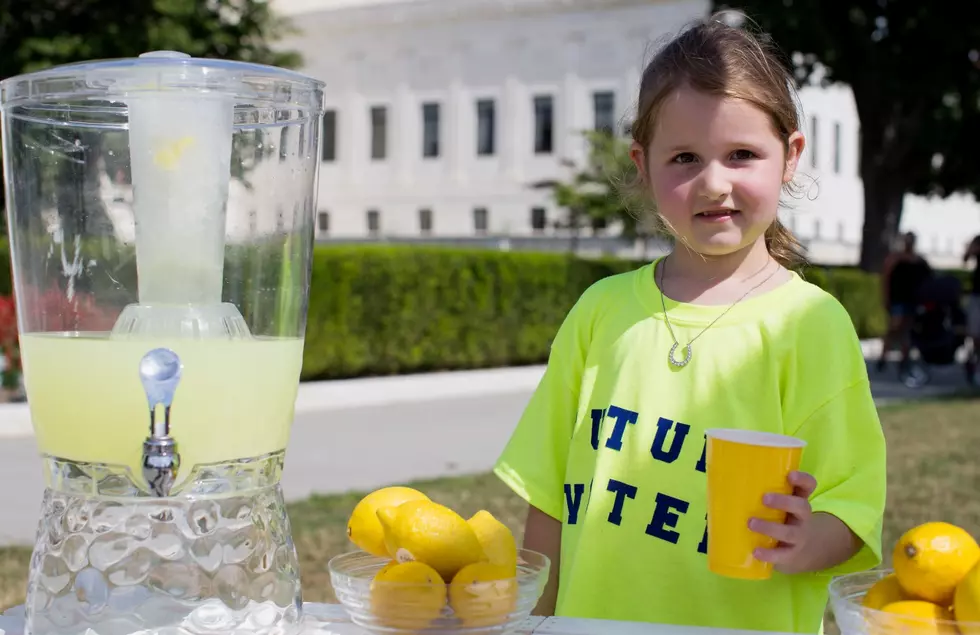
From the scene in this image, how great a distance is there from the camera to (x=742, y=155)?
1.91 metres

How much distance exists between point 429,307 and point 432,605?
44.4 feet

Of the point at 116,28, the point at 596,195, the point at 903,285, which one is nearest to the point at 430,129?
the point at 596,195

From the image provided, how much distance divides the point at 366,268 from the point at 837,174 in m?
39.1

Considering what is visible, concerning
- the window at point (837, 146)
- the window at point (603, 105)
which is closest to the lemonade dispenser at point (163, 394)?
the window at point (603, 105)

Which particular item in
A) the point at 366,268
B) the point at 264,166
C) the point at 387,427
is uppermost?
the point at 264,166

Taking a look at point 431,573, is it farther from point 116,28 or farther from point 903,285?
point 116,28

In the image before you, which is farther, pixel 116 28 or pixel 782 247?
pixel 116 28

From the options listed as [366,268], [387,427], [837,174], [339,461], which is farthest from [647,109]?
[837,174]

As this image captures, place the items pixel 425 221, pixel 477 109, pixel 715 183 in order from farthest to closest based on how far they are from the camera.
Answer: pixel 425 221 < pixel 477 109 < pixel 715 183

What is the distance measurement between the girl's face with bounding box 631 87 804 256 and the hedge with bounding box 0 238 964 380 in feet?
37.6

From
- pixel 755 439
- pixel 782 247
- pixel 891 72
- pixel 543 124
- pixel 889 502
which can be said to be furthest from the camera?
pixel 543 124

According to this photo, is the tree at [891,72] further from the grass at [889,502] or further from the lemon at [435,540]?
the lemon at [435,540]

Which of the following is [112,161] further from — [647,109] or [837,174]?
[837,174]

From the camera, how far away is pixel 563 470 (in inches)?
85.9
